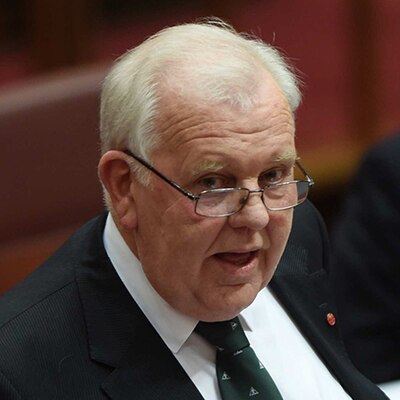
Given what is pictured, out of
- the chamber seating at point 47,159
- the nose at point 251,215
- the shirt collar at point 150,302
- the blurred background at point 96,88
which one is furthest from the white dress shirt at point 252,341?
the chamber seating at point 47,159

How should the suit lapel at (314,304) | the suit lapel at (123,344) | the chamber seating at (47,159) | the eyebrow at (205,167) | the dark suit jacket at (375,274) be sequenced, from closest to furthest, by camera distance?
1. the eyebrow at (205,167)
2. the suit lapel at (123,344)
3. the suit lapel at (314,304)
4. the dark suit jacket at (375,274)
5. the chamber seating at (47,159)

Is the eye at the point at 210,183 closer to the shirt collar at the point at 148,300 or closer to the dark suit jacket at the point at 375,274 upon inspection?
the shirt collar at the point at 148,300

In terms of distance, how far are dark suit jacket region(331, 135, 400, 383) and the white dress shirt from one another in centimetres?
80

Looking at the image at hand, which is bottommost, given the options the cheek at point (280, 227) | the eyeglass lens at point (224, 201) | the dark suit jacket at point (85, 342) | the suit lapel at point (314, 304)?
the suit lapel at point (314, 304)

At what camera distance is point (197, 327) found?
76.3 inches

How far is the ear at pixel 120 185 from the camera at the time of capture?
185cm

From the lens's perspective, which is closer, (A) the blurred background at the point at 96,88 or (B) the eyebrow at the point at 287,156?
(B) the eyebrow at the point at 287,156

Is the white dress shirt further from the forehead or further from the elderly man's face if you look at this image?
the forehead

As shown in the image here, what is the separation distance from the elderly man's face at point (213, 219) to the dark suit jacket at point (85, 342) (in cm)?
10

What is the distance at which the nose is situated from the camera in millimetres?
1807

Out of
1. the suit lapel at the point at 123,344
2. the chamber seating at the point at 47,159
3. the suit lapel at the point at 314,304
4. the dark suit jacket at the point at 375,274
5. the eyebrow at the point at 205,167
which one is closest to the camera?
the eyebrow at the point at 205,167

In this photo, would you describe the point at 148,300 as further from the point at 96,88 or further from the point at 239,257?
the point at 96,88

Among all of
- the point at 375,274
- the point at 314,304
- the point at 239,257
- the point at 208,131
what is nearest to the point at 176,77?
the point at 208,131

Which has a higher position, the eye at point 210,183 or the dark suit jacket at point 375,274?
the eye at point 210,183
